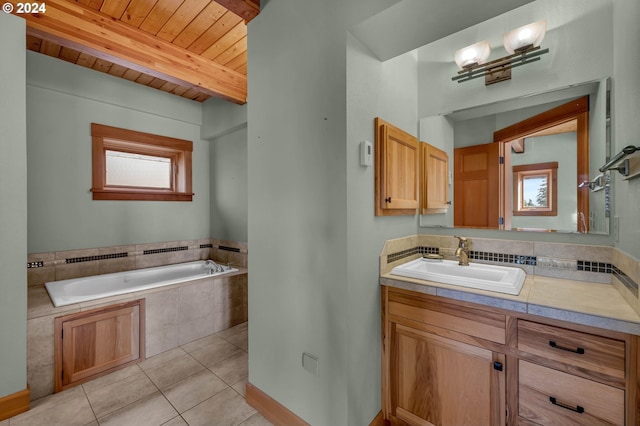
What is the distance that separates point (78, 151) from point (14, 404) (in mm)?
2319

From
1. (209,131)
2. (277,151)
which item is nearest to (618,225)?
(277,151)

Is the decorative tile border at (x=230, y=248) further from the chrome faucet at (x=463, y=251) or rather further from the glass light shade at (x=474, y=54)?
the glass light shade at (x=474, y=54)

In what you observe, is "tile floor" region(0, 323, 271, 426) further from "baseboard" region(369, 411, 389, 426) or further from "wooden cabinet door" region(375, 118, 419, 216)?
"wooden cabinet door" region(375, 118, 419, 216)

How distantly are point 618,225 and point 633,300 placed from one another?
1.57 feet

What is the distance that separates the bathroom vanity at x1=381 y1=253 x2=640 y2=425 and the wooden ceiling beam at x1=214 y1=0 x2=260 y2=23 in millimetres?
1868

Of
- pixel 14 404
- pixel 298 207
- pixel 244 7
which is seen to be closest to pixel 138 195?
pixel 14 404

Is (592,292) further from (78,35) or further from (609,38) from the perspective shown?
(78,35)

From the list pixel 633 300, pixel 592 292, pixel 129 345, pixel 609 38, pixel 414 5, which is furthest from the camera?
pixel 129 345

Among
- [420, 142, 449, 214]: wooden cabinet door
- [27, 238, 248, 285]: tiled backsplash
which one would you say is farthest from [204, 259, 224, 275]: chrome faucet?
[420, 142, 449, 214]: wooden cabinet door

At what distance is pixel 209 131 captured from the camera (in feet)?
12.5

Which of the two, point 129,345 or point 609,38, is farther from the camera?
point 129,345

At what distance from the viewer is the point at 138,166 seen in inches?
135

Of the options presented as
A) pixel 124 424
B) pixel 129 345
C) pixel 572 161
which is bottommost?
pixel 124 424

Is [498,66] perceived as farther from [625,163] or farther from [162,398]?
[162,398]
